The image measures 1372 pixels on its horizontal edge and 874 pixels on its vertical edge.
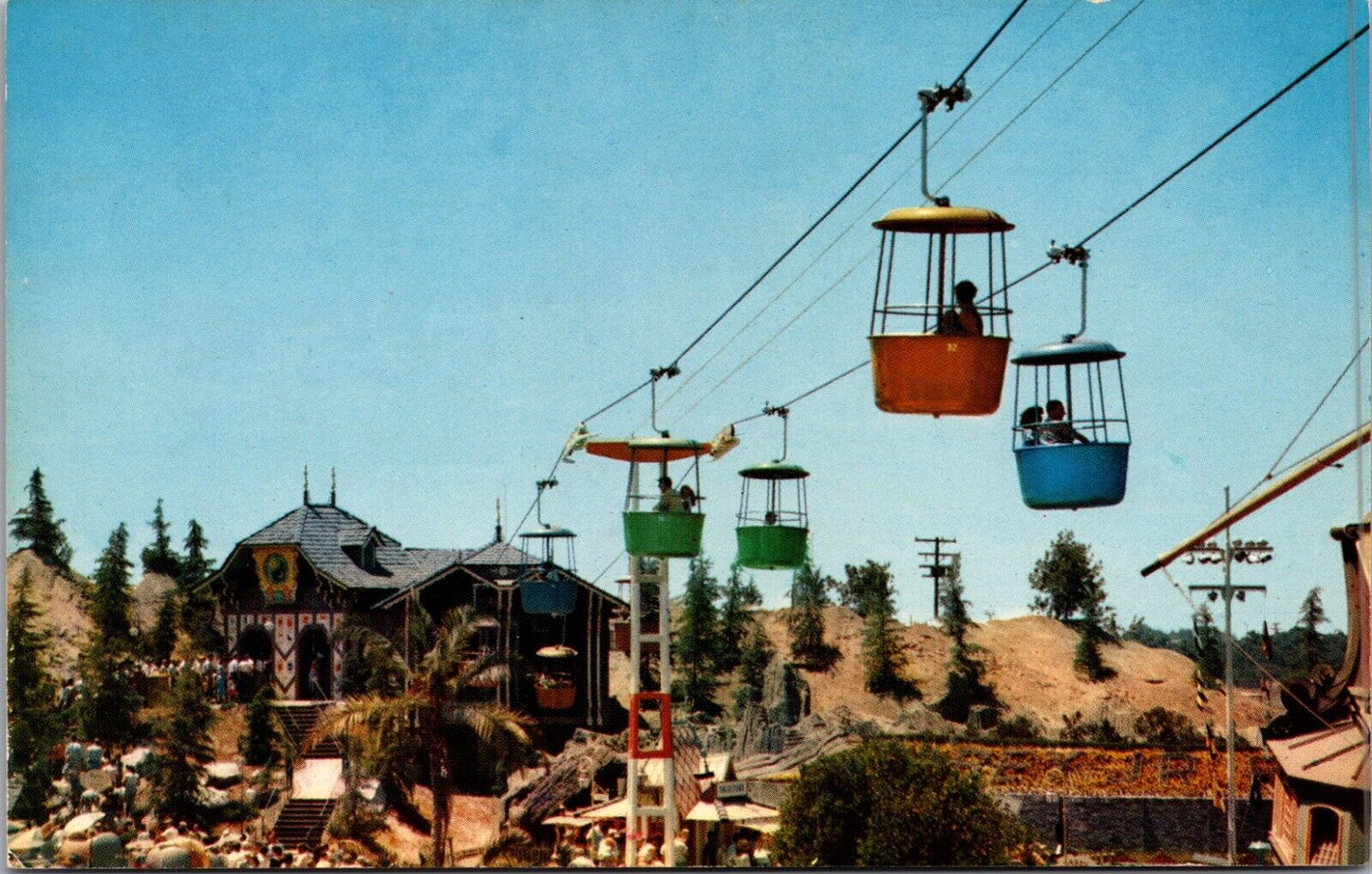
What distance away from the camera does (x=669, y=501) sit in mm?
19516

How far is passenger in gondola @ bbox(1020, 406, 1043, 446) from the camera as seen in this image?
12125 millimetres

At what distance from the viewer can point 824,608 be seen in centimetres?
7538

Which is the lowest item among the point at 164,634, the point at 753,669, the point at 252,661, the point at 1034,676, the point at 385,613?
the point at 1034,676

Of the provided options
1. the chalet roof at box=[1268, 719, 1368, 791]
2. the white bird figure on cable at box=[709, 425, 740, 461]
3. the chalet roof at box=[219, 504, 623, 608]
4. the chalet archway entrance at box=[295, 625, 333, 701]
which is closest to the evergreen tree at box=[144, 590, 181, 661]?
the chalet roof at box=[219, 504, 623, 608]

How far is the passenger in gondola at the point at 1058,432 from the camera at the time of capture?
12.0 meters

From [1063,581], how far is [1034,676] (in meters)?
11.4

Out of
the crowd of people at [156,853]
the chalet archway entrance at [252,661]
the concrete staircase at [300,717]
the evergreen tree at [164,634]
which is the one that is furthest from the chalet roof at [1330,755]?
the evergreen tree at [164,634]

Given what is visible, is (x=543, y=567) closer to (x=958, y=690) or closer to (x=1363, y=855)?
(x=1363, y=855)

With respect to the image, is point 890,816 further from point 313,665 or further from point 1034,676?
point 1034,676

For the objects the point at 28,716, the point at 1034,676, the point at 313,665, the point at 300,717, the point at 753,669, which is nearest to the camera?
the point at 28,716

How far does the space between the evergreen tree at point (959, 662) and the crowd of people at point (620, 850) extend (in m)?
33.6

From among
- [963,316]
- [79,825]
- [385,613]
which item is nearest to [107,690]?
[385,613]

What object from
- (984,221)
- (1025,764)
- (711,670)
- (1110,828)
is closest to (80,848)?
(984,221)

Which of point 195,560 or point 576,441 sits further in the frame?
point 195,560
